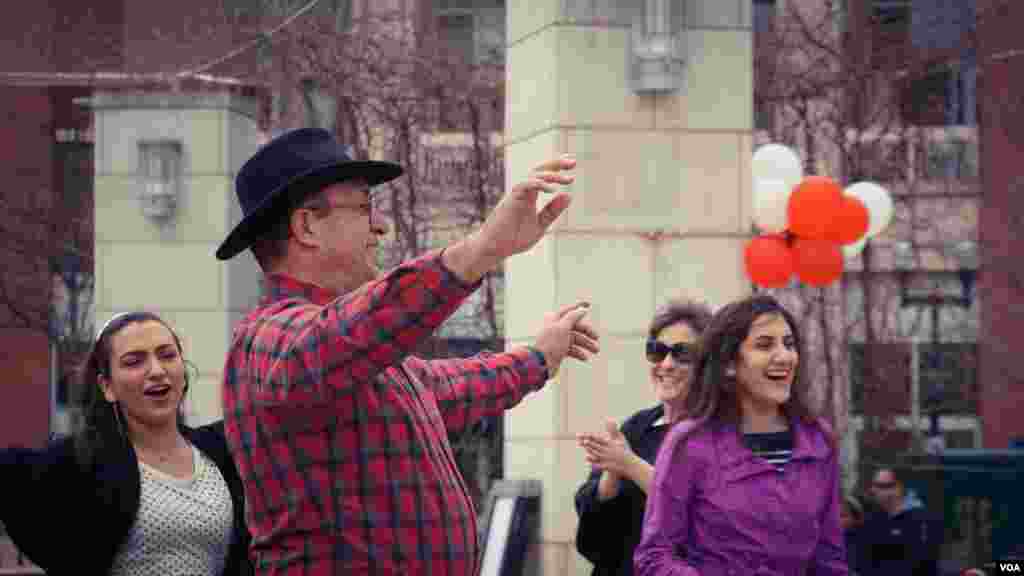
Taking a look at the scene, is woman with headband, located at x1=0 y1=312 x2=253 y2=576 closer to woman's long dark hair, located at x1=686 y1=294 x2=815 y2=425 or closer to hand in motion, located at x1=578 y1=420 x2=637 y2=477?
hand in motion, located at x1=578 y1=420 x2=637 y2=477

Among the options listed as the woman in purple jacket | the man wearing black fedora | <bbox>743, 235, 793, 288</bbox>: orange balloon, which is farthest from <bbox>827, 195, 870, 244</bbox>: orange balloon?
the man wearing black fedora

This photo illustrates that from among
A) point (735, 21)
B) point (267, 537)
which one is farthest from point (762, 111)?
point (267, 537)

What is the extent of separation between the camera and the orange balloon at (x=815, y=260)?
9117 mm

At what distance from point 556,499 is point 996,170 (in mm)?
11043

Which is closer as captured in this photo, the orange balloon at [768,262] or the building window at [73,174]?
the orange balloon at [768,262]

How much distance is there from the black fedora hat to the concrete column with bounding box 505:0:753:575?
5.08 metres

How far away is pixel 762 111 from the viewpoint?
15.0 m

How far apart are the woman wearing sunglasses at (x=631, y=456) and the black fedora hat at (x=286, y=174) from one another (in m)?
2.13

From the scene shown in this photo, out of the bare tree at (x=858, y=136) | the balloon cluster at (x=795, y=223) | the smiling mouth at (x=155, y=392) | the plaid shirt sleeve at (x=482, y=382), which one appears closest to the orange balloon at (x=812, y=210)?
the balloon cluster at (x=795, y=223)

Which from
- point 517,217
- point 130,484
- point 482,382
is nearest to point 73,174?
point 130,484

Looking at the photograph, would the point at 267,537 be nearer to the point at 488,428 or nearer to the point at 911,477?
the point at 911,477

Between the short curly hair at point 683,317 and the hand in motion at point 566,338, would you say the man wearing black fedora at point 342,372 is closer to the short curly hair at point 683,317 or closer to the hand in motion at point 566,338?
the hand in motion at point 566,338

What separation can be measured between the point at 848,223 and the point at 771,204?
44 centimetres

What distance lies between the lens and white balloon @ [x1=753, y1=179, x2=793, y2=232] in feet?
29.3
